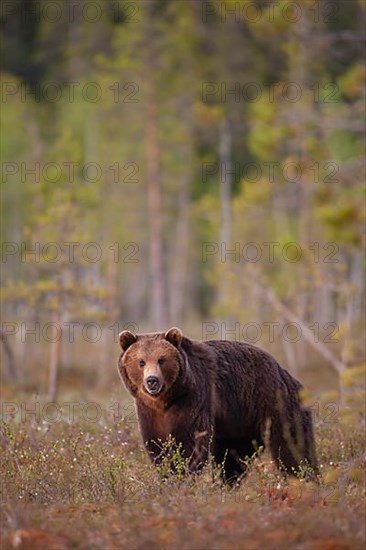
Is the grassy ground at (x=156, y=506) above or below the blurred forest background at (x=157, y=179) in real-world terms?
below

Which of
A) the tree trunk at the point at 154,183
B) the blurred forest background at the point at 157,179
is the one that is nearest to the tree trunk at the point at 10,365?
the blurred forest background at the point at 157,179

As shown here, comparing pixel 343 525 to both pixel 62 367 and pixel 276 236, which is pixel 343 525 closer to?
pixel 62 367

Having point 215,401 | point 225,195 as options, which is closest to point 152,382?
point 215,401

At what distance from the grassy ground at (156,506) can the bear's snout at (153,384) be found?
670mm

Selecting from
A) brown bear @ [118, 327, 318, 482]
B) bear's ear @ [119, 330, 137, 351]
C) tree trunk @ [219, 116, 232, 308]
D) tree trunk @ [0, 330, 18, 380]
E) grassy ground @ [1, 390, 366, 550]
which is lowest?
tree trunk @ [0, 330, 18, 380]

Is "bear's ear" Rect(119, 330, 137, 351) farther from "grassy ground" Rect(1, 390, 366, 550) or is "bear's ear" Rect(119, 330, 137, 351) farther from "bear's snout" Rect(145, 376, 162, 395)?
"grassy ground" Rect(1, 390, 366, 550)

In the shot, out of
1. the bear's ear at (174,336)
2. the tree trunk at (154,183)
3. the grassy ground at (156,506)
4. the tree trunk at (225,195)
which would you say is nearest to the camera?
the grassy ground at (156,506)

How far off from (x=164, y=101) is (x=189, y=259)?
56.8 feet

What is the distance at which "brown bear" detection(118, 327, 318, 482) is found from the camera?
30.0 ft

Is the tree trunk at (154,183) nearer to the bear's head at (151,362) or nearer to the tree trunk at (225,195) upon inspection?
the tree trunk at (225,195)

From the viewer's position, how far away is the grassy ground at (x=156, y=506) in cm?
641

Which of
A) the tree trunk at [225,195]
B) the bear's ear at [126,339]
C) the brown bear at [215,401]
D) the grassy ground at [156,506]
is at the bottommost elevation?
the grassy ground at [156,506]

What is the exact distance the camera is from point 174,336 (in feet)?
30.7

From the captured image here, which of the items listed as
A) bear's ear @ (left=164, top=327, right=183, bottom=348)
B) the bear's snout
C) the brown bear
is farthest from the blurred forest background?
the bear's snout
